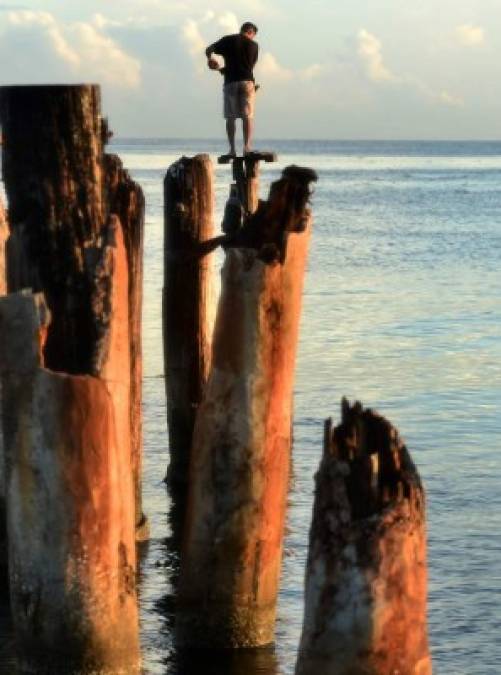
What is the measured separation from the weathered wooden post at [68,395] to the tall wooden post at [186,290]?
3860mm

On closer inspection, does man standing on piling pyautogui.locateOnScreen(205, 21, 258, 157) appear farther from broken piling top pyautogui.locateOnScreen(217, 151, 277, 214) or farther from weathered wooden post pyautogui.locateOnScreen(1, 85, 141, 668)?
weathered wooden post pyautogui.locateOnScreen(1, 85, 141, 668)

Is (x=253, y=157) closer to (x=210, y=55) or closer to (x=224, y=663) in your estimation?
(x=210, y=55)

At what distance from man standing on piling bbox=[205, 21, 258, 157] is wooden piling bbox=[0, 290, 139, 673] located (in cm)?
992

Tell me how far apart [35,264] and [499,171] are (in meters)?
103

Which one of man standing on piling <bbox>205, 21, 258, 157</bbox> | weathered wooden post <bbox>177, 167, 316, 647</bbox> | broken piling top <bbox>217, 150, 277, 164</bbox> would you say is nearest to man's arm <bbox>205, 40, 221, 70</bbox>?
man standing on piling <bbox>205, 21, 258, 157</bbox>

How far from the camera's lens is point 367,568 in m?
7.15

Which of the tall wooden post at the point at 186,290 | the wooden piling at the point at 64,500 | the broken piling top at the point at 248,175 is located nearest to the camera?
the wooden piling at the point at 64,500

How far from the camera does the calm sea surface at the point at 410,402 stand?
1056 centimetres

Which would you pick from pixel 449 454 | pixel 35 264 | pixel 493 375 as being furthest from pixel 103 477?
pixel 493 375

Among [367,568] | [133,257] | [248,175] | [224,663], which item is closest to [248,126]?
[248,175]

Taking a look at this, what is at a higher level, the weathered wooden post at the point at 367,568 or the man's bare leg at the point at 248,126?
the man's bare leg at the point at 248,126

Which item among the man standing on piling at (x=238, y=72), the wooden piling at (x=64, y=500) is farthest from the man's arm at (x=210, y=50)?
the wooden piling at (x=64, y=500)

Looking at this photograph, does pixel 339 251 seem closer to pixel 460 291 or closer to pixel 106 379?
pixel 460 291

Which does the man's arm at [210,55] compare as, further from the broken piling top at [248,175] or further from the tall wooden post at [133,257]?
the tall wooden post at [133,257]
